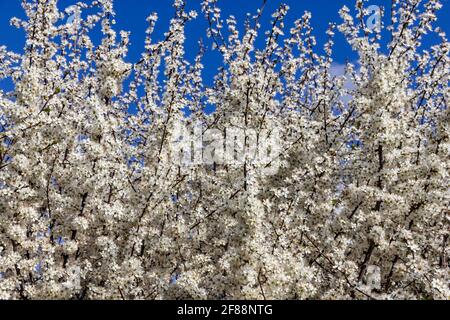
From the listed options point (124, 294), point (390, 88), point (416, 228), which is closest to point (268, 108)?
point (390, 88)

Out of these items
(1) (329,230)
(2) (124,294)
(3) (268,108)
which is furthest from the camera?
(3) (268,108)

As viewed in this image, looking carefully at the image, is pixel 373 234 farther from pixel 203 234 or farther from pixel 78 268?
→ pixel 78 268

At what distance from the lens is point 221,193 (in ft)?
46.2

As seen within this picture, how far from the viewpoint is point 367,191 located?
45.3 feet

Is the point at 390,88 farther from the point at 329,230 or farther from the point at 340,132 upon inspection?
the point at 329,230

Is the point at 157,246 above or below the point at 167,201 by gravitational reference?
below

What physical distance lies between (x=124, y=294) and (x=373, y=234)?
605cm

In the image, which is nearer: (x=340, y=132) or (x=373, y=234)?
(x=373, y=234)

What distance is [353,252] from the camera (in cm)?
1491

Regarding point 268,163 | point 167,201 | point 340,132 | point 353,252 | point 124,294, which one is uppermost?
point 340,132

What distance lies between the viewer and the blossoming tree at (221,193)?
43.5 feet

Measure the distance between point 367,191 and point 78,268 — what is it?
7.14 meters

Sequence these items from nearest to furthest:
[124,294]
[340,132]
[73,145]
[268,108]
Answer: [124,294], [73,145], [340,132], [268,108]

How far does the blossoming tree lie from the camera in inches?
522
